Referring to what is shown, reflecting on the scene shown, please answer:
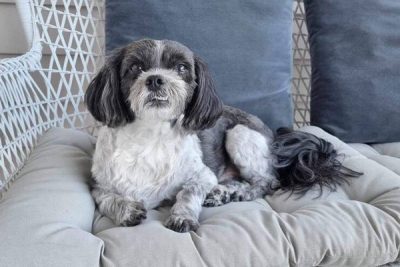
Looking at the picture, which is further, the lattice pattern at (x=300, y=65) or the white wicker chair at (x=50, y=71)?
the lattice pattern at (x=300, y=65)

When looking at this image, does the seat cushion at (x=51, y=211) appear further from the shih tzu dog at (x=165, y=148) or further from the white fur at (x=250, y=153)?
the white fur at (x=250, y=153)

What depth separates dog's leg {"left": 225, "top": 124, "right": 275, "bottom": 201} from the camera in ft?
5.46

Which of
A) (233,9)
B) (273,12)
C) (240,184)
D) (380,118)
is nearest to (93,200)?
(240,184)

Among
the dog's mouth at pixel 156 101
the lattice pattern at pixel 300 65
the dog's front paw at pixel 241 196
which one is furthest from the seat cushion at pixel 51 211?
the lattice pattern at pixel 300 65

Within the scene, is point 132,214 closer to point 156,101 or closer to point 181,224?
point 181,224

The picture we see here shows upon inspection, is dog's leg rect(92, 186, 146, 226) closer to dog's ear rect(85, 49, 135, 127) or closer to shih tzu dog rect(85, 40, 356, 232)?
shih tzu dog rect(85, 40, 356, 232)

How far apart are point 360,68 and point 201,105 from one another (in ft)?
3.11

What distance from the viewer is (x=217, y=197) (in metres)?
1.48

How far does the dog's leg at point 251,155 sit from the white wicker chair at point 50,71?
0.79 meters

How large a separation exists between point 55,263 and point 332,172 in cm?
103

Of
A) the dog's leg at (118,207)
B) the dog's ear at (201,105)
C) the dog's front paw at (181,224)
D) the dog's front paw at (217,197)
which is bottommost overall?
the dog's front paw at (217,197)

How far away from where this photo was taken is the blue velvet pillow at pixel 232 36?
5.93 feet

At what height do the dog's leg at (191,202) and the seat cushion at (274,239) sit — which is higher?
the seat cushion at (274,239)

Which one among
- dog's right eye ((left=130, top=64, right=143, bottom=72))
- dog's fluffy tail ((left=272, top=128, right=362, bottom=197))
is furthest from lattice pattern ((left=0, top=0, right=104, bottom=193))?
dog's fluffy tail ((left=272, top=128, right=362, bottom=197))
